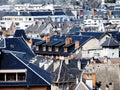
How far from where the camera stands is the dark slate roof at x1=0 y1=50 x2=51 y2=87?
27622 millimetres

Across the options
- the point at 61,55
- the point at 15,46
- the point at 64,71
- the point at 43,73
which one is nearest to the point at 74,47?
the point at 61,55

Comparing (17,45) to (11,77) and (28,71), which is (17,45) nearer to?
(28,71)

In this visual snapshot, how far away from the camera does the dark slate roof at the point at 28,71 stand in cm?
2762

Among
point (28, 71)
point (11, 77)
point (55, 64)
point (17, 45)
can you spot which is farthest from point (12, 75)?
point (17, 45)

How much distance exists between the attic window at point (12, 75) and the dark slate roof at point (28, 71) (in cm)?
17

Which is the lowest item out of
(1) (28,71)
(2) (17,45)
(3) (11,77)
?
(2) (17,45)

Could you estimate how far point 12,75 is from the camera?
27781mm

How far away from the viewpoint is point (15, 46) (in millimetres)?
49688

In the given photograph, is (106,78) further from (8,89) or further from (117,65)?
(8,89)

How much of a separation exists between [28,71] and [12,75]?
723 millimetres

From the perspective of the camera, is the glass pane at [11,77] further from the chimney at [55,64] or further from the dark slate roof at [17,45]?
the dark slate roof at [17,45]

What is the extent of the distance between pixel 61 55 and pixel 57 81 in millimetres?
34515

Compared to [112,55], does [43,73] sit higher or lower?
higher

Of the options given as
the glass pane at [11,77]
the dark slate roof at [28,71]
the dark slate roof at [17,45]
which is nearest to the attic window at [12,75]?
the glass pane at [11,77]
